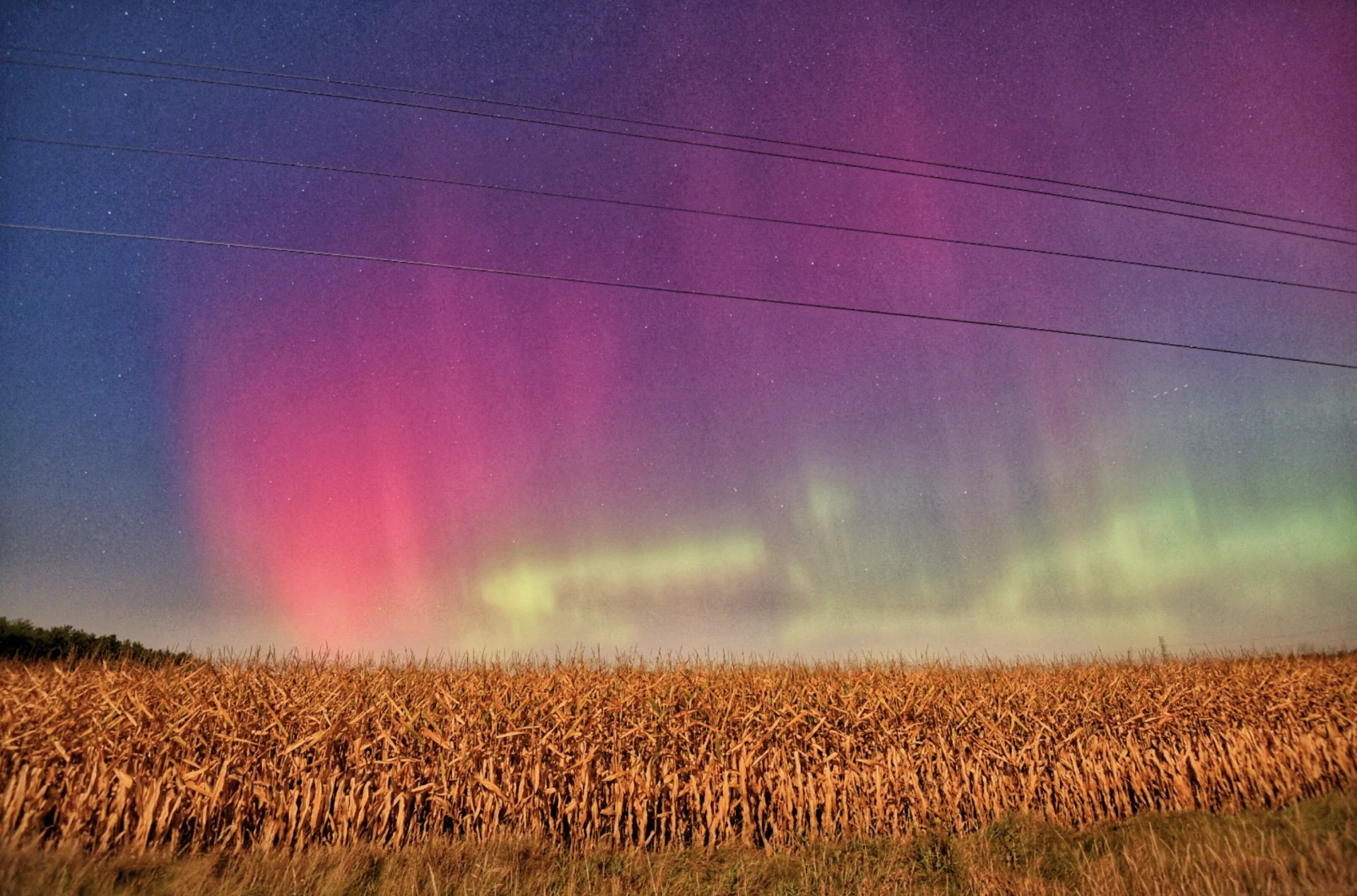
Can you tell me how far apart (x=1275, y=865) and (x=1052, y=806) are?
3570 mm

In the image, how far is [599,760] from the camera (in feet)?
31.7

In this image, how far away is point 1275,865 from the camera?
7.83m

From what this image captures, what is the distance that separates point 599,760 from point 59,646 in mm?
33278

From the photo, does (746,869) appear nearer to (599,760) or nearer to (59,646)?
(599,760)

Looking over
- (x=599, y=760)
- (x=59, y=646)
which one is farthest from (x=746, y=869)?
(x=59, y=646)

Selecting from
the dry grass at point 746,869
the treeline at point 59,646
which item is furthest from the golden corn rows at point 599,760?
the treeline at point 59,646

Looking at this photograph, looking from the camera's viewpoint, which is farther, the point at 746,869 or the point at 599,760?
the point at 599,760

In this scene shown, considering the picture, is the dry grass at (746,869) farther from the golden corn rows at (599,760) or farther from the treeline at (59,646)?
the treeline at (59,646)

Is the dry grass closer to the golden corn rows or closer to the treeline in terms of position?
the golden corn rows

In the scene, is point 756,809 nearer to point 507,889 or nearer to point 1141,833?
point 507,889

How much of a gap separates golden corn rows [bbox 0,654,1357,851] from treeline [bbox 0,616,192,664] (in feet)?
64.0

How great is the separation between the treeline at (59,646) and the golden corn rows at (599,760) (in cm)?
1952

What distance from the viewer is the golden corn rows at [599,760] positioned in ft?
27.9

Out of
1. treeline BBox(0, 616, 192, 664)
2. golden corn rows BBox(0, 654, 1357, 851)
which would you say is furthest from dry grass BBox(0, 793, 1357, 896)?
treeline BBox(0, 616, 192, 664)
